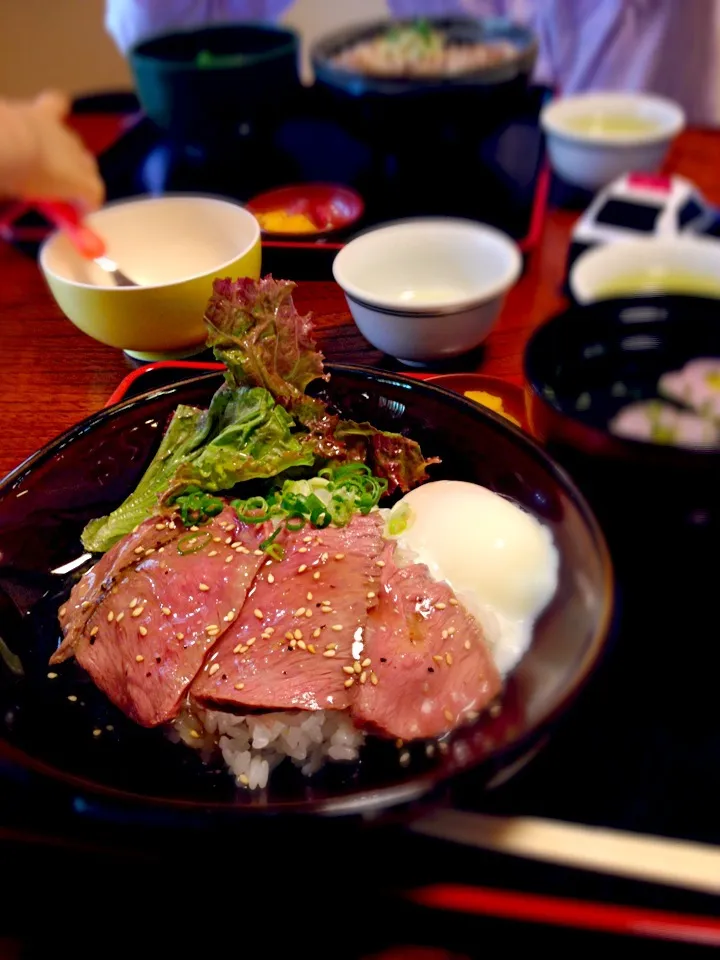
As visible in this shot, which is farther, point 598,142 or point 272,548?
point 598,142

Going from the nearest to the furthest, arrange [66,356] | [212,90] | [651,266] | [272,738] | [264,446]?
1. [272,738]
2. [264,446]
3. [66,356]
4. [651,266]
5. [212,90]

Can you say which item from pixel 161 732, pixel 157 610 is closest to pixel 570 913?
pixel 161 732

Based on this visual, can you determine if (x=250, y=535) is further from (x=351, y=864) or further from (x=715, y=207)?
(x=715, y=207)

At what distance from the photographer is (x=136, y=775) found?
38.6 inches

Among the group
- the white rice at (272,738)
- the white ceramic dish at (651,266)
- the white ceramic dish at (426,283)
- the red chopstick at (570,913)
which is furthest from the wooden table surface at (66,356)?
the red chopstick at (570,913)

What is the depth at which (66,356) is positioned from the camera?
1508mm

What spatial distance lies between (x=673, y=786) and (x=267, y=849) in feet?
1.75

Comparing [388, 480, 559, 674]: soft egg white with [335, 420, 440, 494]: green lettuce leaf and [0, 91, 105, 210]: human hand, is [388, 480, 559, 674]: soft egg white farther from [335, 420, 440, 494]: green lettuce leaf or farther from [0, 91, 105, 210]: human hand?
[0, 91, 105, 210]: human hand

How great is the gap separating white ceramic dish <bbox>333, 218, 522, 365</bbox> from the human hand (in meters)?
0.59

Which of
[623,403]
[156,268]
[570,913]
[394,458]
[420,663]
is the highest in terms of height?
[156,268]

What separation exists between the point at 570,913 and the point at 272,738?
44cm

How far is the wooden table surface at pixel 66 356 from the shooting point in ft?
4.67

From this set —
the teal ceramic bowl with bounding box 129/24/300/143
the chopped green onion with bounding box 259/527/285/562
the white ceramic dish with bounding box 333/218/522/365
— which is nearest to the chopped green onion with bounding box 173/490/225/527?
the chopped green onion with bounding box 259/527/285/562

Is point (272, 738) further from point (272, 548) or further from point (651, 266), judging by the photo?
point (651, 266)
